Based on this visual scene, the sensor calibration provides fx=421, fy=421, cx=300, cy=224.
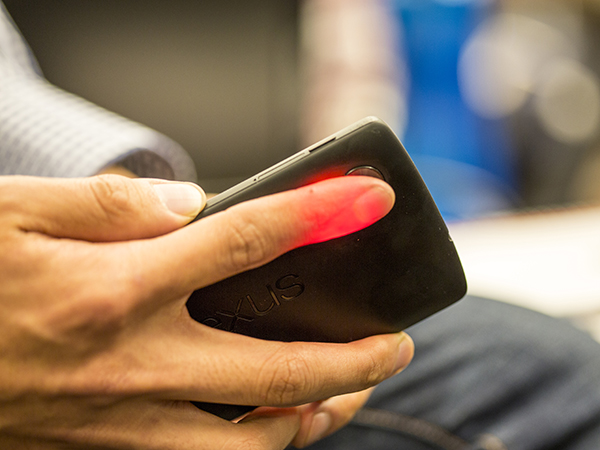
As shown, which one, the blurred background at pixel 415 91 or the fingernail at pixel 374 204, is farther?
the blurred background at pixel 415 91

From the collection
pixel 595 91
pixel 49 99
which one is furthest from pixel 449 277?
pixel 595 91

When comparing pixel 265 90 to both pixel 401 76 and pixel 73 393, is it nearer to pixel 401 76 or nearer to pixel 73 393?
pixel 401 76

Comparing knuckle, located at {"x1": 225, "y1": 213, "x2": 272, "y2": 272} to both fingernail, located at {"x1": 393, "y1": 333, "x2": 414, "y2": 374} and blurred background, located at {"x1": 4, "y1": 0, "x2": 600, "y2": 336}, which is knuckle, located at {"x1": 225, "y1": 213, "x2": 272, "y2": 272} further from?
blurred background, located at {"x1": 4, "y1": 0, "x2": 600, "y2": 336}

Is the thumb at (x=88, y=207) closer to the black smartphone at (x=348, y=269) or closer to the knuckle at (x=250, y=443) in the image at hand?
the black smartphone at (x=348, y=269)

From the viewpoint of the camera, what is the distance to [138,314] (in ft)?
0.71

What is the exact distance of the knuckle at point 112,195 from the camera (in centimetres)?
22

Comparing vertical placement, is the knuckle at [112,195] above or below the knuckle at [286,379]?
above

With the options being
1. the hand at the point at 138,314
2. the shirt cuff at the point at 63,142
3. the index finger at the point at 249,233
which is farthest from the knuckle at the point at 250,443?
the shirt cuff at the point at 63,142

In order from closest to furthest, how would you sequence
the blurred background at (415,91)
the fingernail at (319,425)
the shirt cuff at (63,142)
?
the fingernail at (319,425), the shirt cuff at (63,142), the blurred background at (415,91)

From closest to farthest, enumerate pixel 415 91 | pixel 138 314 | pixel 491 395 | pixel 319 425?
pixel 138 314 < pixel 319 425 < pixel 491 395 < pixel 415 91

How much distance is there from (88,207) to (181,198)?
0.05 meters

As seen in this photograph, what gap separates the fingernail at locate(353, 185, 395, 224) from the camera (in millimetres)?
241

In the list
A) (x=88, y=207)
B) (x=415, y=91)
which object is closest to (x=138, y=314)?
(x=88, y=207)

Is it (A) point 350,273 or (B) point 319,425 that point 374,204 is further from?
(B) point 319,425
